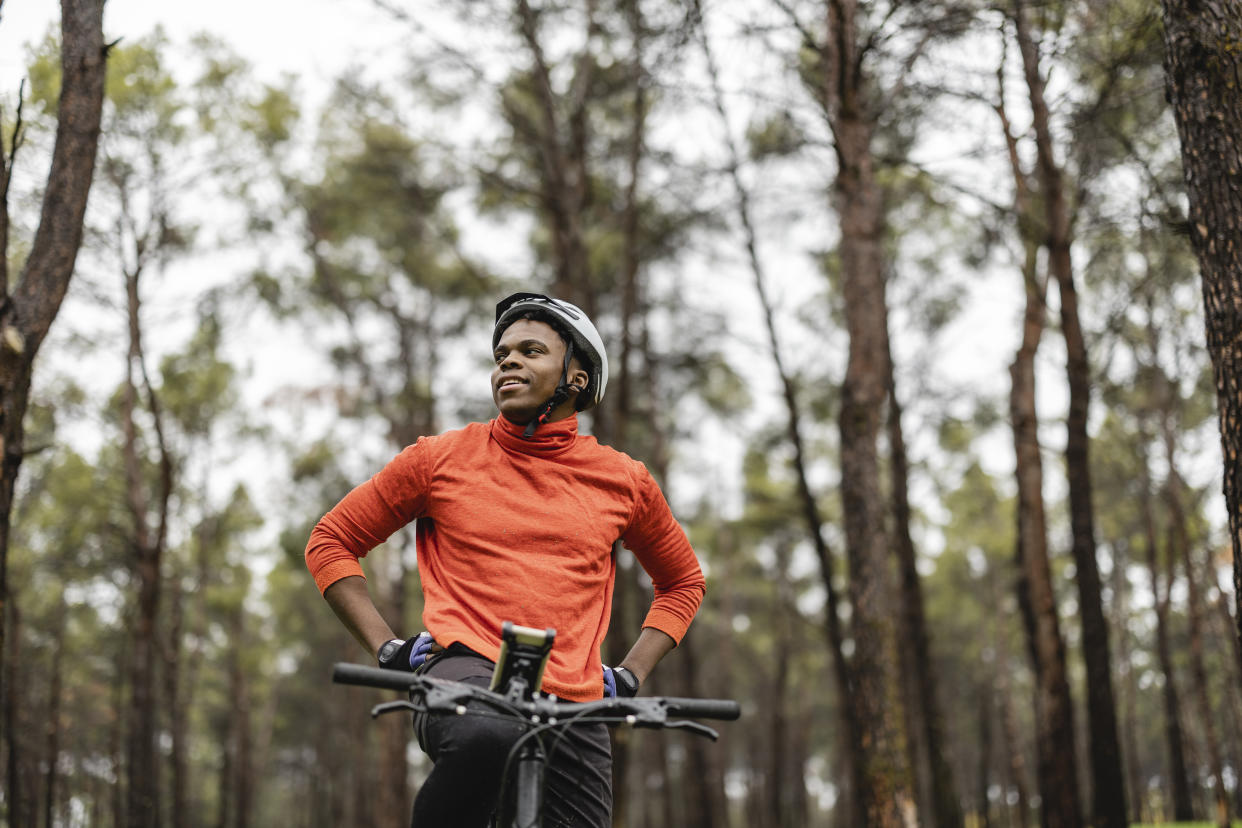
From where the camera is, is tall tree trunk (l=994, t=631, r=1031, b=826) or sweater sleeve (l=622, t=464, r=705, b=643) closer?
sweater sleeve (l=622, t=464, r=705, b=643)

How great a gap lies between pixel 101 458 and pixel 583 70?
1330cm

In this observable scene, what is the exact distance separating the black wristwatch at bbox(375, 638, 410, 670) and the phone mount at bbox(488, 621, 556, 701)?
0.43 metres

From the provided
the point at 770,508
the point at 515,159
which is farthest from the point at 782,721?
the point at 515,159

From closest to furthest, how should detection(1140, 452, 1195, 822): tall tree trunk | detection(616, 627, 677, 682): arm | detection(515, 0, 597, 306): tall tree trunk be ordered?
detection(616, 627, 677, 682): arm → detection(515, 0, 597, 306): tall tree trunk → detection(1140, 452, 1195, 822): tall tree trunk

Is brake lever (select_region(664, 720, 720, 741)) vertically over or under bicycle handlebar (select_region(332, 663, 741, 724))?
under

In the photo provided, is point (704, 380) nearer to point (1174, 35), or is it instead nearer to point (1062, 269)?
point (1062, 269)

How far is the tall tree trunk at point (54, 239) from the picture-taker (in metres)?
5.57

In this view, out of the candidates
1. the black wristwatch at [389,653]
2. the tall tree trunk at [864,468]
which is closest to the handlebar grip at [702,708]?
the black wristwatch at [389,653]

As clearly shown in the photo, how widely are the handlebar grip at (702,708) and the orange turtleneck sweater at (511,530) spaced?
1.16 feet

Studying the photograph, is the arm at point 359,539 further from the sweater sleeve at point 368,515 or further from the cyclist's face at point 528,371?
the cyclist's face at point 528,371


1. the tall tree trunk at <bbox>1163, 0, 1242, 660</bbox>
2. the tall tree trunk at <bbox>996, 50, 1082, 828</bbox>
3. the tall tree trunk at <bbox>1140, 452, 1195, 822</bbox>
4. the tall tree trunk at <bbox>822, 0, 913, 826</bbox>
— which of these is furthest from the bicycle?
the tall tree trunk at <bbox>1140, 452, 1195, 822</bbox>

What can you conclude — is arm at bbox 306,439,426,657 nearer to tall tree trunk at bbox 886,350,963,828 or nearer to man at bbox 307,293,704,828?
man at bbox 307,293,704,828

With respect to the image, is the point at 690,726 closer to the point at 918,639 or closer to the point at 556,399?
the point at 556,399

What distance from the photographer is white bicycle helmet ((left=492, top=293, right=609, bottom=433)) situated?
9.49 feet
